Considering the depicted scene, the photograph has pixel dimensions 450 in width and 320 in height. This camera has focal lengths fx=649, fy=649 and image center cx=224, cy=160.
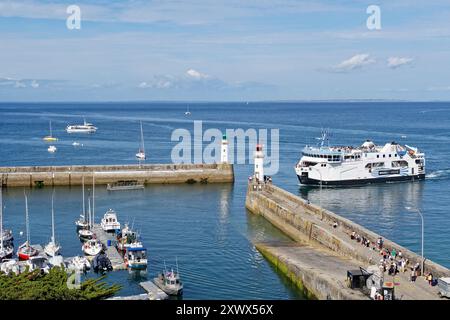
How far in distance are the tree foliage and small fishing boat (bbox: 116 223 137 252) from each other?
41.4 ft

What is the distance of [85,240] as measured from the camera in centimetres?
5000

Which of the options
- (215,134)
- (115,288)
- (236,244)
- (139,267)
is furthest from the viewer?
(215,134)

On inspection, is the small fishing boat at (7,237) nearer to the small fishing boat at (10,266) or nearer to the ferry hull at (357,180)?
the small fishing boat at (10,266)

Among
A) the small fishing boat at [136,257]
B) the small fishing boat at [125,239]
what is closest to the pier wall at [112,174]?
the small fishing boat at [125,239]

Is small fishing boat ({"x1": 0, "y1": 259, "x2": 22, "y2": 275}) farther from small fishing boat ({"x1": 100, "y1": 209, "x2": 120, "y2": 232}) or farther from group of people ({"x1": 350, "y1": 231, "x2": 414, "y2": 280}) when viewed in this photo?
group of people ({"x1": 350, "y1": 231, "x2": 414, "y2": 280})

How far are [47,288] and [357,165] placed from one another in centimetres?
5812

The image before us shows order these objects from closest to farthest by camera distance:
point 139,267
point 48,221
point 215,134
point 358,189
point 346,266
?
point 346,266 → point 139,267 → point 48,221 → point 358,189 → point 215,134

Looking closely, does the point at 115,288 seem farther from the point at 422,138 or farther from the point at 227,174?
the point at 422,138

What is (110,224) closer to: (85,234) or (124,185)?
(85,234)

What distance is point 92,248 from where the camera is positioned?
46.0 m

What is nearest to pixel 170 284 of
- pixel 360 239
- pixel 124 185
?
pixel 360 239

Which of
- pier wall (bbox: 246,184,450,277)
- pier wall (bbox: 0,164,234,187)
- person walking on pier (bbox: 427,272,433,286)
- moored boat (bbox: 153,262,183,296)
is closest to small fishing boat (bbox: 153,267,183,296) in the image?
moored boat (bbox: 153,262,183,296)

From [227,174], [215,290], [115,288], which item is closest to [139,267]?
[215,290]

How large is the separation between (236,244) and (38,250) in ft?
47.6
